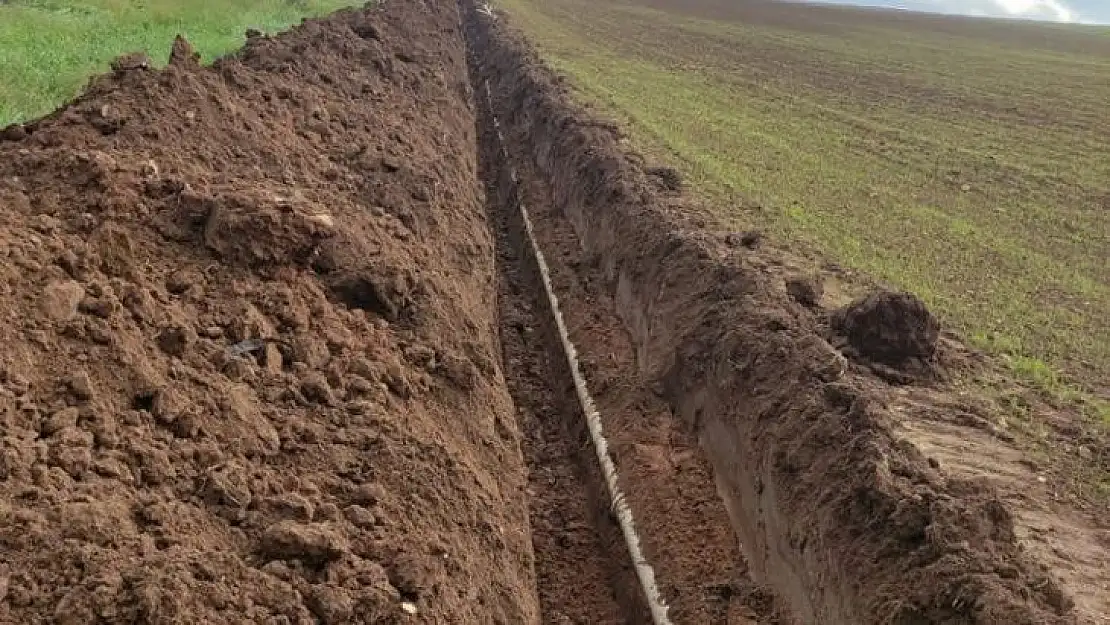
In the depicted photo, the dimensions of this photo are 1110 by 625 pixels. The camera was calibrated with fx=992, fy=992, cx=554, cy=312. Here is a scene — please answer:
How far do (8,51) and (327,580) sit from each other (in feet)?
34.9

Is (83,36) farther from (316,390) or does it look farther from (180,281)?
(316,390)

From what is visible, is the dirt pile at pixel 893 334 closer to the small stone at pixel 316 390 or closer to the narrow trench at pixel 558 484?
the narrow trench at pixel 558 484

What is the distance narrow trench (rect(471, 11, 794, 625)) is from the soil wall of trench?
7.3 inches

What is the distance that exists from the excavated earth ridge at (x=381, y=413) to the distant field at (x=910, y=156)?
2.35 meters

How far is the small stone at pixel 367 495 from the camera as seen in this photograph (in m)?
5.33

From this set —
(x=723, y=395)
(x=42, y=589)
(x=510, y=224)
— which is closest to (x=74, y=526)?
(x=42, y=589)

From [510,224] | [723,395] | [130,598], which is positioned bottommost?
[510,224]

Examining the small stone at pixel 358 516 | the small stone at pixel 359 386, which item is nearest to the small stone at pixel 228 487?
the small stone at pixel 358 516

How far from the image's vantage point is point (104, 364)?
4.98 m

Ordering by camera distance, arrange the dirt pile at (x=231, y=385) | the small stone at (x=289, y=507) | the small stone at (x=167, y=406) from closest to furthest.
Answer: the dirt pile at (x=231, y=385)
the small stone at (x=289, y=507)
the small stone at (x=167, y=406)

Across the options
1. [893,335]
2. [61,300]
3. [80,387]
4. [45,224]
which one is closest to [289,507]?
[80,387]

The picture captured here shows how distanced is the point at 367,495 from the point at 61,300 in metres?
1.87

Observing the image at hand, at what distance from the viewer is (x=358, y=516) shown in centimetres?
512

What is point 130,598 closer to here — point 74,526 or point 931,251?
point 74,526
